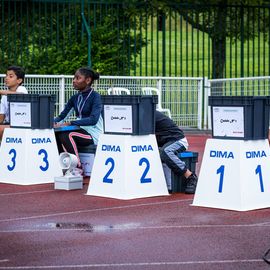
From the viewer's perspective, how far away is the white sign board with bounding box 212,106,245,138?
11.1 m

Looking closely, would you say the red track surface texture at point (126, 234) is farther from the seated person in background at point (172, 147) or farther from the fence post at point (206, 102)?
the fence post at point (206, 102)

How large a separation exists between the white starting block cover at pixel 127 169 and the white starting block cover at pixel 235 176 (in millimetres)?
933

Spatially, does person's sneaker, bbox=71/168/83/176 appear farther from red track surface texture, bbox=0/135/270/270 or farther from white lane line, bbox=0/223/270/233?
white lane line, bbox=0/223/270/233

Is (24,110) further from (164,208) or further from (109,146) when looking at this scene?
(164,208)

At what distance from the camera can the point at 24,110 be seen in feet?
45.0

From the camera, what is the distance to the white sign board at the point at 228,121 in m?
11.1

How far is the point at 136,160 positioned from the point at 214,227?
2.30m

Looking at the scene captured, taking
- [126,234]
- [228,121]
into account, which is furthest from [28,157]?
[126,234]

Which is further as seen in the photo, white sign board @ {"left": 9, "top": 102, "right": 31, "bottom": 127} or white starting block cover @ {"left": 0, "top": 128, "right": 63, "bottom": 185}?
white sign board @ {"left": 9, "top": 102, "right": 31, "bottom": 127}

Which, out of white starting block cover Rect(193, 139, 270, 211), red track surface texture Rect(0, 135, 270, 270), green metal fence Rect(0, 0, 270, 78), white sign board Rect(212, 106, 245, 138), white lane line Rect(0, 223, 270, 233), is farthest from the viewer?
green metal fence Rect(0, 0, 270, 78)

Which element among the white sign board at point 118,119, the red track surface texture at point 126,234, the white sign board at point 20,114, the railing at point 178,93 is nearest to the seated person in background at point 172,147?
the red track surface texture at point 126,234

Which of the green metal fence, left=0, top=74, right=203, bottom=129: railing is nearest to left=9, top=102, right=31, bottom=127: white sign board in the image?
the green metal fence

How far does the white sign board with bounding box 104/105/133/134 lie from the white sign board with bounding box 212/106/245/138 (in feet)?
4.00

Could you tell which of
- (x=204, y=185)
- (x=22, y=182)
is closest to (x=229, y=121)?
(x=204, y=185)
